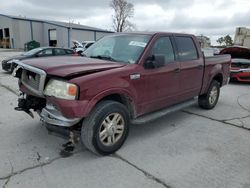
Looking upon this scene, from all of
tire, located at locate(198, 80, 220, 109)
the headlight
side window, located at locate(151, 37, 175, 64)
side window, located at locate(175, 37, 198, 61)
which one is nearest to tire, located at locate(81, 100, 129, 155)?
the headlight

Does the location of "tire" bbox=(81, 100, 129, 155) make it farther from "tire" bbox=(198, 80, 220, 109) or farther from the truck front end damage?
"tire" bbox=(198, 80, 220, 109)

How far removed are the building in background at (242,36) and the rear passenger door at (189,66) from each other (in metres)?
19.0

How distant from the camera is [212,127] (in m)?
4.78

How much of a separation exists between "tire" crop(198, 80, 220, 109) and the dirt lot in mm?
852

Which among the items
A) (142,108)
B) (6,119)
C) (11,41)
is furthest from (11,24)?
(142,108)

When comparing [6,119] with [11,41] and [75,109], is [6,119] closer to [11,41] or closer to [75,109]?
[75,109]

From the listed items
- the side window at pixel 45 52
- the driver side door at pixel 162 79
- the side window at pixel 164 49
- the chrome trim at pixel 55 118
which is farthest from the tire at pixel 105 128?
the side window at pixel 45 52

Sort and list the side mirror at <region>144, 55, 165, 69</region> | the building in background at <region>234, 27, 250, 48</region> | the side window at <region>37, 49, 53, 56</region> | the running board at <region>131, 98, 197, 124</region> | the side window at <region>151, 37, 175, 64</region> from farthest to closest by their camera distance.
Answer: the building in background at <region>234, 27, 250, 48</region> < the side window at <region>37, 49, 53, 56</region> < the side window at <region>151, 37, 175, 64</region> < the running board at <region>131, 98, 197, 124</region> < the side mirror at <region>144, 55, 165, 69</region>

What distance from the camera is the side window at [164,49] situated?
4.04 meters

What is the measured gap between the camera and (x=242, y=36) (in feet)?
70.1

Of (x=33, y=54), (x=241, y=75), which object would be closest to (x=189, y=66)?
(x=241, y=75)

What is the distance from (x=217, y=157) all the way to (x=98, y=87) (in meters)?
2.15

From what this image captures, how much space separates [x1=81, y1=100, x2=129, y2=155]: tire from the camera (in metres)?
3.14

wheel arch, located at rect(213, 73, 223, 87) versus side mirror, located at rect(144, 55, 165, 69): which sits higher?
side mirror, located at rect(144, 55, 165, 69)
